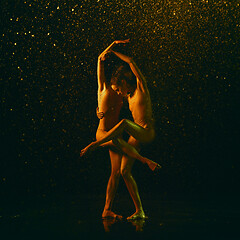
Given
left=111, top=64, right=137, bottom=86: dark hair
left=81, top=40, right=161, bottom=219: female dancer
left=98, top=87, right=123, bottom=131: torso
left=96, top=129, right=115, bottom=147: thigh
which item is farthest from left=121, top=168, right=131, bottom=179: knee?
left=111, top=64, right=137, bottom=86: dark hair

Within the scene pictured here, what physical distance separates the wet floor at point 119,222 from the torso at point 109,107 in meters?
0.63

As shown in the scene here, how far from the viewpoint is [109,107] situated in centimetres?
340

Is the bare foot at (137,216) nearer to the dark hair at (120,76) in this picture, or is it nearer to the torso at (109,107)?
the torso at (109,107)

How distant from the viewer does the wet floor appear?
2.85 m

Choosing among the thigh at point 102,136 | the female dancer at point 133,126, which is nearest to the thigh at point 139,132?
the female dancer at point 133,126

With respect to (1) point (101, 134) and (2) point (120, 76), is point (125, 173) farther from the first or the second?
(2) point (120, 76)

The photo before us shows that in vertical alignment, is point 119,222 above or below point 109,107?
below

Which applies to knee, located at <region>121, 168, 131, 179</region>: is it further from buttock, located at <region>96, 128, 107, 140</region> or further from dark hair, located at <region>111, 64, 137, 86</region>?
dark hair, located at <region>111, 64, 137, 86</region>

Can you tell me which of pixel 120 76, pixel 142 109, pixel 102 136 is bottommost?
pixel 102 136

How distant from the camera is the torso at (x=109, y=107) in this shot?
3387 millimetres

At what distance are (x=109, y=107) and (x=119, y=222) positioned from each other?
2.48 feet

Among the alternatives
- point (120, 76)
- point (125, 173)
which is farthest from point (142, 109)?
point (125, 173)

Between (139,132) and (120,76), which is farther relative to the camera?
(120,76)

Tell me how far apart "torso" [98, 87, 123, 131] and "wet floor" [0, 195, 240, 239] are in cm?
63
